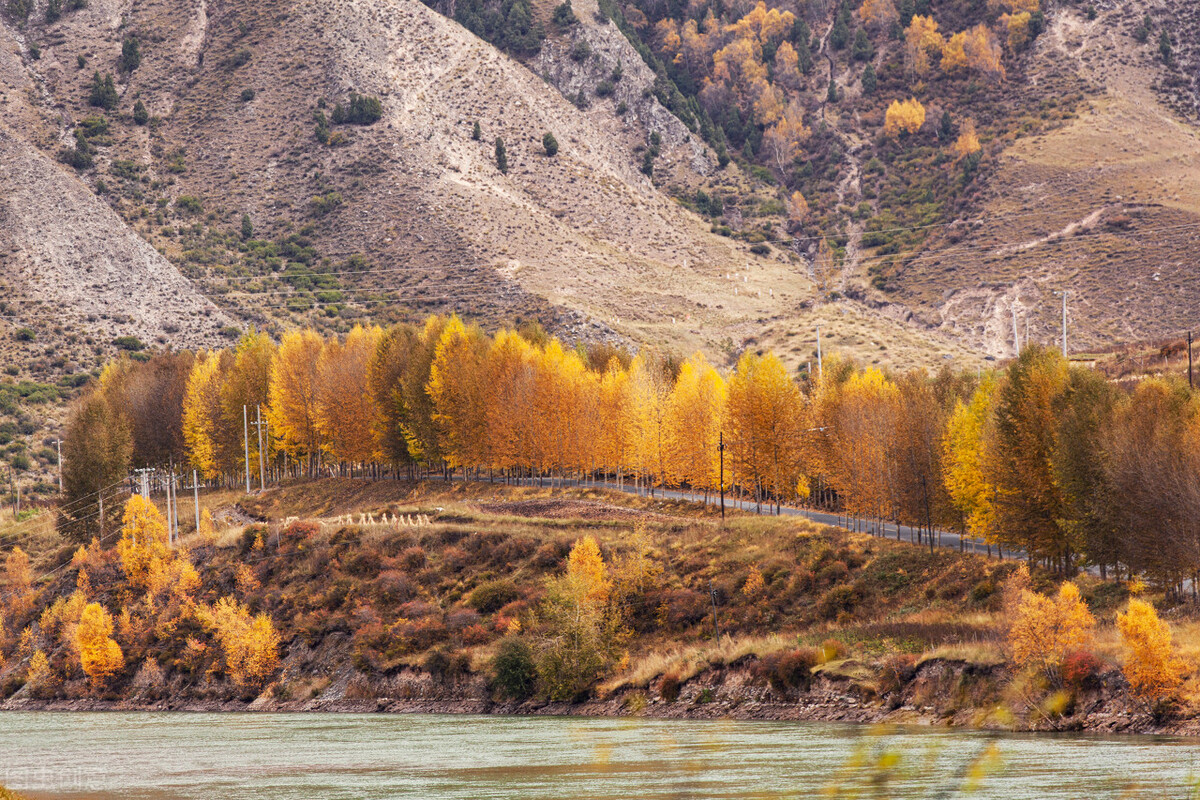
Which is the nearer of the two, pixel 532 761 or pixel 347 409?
pixel 532 761

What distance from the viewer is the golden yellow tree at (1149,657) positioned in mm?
48656

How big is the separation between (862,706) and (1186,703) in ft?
51.0

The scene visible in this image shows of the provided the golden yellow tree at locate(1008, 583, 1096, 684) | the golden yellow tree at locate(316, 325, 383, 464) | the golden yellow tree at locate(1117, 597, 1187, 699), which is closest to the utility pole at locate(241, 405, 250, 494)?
the golden yellow tree at locate(316, 325, 383, 464)

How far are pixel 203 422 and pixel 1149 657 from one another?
10001 cm

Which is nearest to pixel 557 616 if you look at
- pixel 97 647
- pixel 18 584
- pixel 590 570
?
pixel 590 570

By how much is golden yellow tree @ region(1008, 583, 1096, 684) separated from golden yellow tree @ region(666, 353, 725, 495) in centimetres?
4418

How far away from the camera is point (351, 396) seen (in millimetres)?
120062

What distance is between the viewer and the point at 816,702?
61938 millimetres

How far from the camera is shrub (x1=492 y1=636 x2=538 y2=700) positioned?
2886 inches

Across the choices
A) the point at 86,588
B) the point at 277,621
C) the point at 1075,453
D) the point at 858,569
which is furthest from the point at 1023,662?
the point at 86,588

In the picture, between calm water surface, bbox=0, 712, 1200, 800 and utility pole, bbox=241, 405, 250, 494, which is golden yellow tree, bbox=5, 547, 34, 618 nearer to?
utility pole, bbox=241, 405, 250, 494

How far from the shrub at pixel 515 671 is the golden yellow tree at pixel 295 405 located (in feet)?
175

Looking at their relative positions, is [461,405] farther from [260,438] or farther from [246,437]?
[260,438]

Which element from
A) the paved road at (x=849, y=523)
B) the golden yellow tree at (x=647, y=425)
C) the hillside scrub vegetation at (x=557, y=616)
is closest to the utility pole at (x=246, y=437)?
the hillside scrub vegetation at (x=557, y=616)
